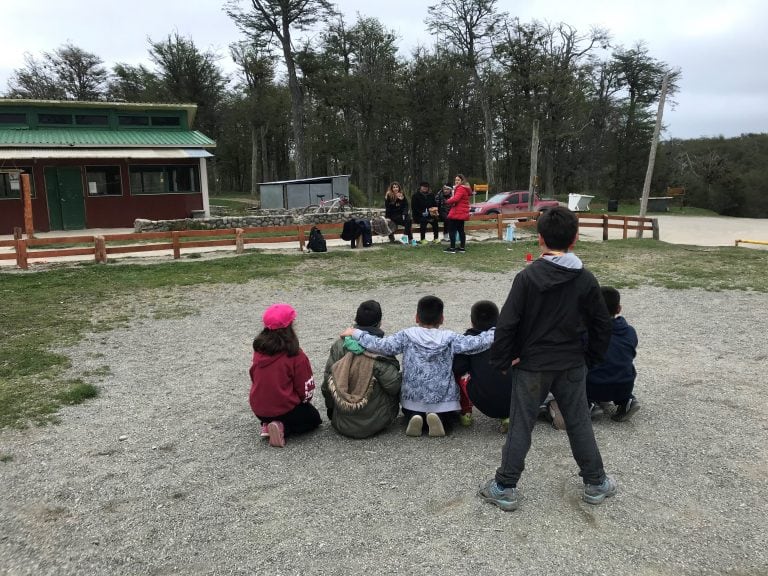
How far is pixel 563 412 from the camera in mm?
2863

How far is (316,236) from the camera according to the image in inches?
541

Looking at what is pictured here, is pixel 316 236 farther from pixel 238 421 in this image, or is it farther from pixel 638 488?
pixel 638 488

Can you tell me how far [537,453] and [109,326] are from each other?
Result: 5893mm

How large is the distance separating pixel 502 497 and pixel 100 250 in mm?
11437

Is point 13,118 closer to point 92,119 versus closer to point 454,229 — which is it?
point 92,119

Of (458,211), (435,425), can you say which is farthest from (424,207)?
(435,425)

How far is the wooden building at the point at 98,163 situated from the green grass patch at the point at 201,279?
30.1 ft

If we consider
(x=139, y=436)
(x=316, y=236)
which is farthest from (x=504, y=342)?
(x=316, y=236)

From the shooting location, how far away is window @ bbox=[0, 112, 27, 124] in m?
19.9

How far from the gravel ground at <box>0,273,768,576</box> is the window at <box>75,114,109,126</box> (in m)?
19.1

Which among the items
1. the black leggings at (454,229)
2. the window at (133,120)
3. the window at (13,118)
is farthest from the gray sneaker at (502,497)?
the window at (13,118)

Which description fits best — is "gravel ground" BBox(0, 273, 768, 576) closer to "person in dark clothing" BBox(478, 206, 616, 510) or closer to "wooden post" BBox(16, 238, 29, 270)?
"person in dark clothing" BBox(478, 206, 616, 510)

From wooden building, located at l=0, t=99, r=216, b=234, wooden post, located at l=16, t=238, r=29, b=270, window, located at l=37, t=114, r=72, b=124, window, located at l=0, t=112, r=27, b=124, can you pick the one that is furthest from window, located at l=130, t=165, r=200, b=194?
wooden post, located at l=16, t=238, r=29, b=270

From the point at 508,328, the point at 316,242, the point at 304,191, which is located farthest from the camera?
the point at 304,191
